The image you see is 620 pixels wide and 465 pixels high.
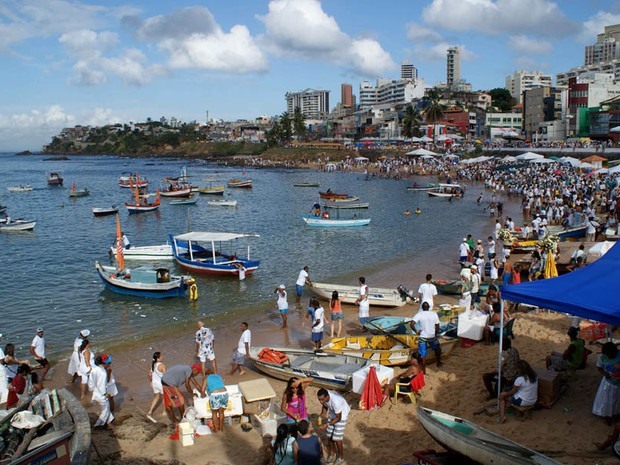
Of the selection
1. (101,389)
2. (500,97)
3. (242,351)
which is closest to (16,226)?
(242,351)

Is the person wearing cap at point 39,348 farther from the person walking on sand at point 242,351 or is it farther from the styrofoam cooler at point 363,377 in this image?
the styrofoam cooler at point 363,377

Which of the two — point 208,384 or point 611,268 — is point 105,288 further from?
point 611,268

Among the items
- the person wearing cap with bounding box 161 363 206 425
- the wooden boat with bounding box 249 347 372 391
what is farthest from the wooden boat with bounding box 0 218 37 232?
Answer: the person wearing cap with bounding box 161 363 206 425

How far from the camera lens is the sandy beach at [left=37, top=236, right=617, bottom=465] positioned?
8.62 metres

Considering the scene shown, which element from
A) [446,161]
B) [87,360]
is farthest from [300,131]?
[87,360]

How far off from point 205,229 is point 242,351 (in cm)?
2830

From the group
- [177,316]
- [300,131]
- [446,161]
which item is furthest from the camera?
[300,131]

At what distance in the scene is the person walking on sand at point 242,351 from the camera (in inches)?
523

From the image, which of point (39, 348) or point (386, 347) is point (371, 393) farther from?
point (39, 348)

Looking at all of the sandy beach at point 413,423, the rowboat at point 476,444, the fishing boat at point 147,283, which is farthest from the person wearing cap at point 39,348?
the rowboat at point 476,444

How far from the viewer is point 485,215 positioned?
1668 inches

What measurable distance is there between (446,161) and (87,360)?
75544mm

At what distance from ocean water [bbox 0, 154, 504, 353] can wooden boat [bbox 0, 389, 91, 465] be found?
24.9 ft

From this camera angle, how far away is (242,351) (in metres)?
13.3
